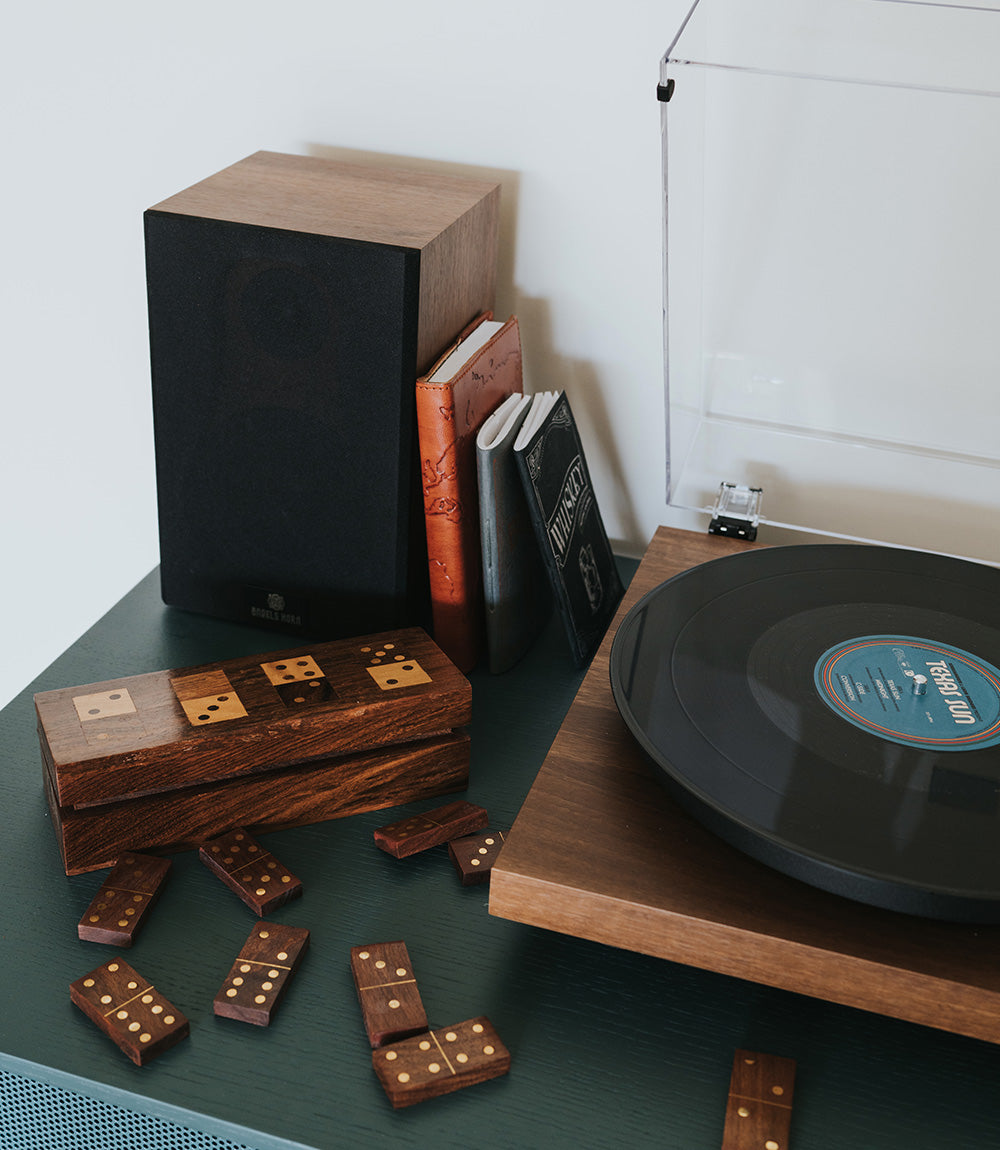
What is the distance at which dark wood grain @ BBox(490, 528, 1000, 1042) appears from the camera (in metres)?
0.77

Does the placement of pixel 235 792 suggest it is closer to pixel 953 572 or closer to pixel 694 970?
pixel 694 970

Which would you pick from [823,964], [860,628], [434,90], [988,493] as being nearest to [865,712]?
[860,628]

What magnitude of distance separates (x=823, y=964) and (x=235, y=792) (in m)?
0.49

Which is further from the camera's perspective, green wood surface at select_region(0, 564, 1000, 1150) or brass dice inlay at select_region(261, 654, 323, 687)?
brass dice inlay at select_region(261, 654, 323, 687)

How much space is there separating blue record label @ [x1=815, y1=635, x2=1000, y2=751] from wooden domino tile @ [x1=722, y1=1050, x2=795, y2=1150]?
0.27 meters


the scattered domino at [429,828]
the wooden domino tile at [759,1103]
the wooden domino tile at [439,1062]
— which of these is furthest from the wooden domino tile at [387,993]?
the wooden domino tile at [759,1103]

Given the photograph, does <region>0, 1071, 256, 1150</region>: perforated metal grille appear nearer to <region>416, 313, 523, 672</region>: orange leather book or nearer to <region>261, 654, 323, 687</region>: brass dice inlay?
<region>261, 654, 323, 687</region>: brass dice inlay

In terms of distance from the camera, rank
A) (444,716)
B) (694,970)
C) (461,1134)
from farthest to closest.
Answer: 1. (444,716)
2. (694,970)
3. (461,1134)

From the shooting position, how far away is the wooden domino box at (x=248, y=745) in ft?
3.04

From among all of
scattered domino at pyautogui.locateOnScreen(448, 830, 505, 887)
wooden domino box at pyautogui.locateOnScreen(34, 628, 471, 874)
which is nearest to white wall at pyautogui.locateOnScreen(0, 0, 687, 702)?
wooden domino box at pyautogui.locateOnScreen(34, 628, 471, 874)

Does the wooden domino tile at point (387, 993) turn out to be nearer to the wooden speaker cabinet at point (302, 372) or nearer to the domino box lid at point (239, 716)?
the domino box lid at point (239, 716)

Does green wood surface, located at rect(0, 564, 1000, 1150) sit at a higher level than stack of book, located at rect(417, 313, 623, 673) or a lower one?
lower

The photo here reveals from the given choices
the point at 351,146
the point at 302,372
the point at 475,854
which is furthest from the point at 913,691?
the point at 351,146

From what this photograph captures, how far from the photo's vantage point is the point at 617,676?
3.10 ft
